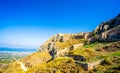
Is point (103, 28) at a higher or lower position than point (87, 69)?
higher

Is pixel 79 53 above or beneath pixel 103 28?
beneath

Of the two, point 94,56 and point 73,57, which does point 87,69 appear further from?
point 73,57

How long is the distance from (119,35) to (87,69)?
42.1ft

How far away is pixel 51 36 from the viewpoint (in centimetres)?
7494

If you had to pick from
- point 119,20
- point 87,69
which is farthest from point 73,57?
point 119,20

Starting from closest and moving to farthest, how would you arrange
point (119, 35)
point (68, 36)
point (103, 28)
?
point (119, 35), point (103, 28), point (68, 36)

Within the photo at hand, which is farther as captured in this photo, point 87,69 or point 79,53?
point 79,53

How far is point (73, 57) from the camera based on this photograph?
32969mm

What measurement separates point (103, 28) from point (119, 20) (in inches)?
229

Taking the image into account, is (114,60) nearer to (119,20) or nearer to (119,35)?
(119,35)

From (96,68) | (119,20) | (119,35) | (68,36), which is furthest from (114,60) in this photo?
(68,36)

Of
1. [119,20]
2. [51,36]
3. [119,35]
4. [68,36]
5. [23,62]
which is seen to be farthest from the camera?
[51,36]

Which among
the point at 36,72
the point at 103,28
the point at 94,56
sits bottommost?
the point at 36,72

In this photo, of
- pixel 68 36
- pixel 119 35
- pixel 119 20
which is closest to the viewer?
pixel 119 35
